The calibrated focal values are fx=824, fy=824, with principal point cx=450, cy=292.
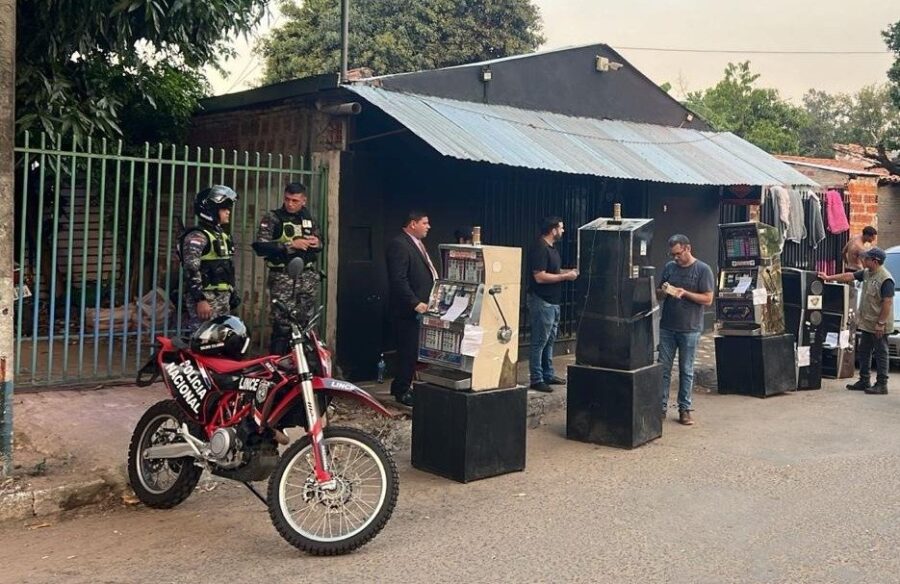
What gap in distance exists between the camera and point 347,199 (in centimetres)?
816

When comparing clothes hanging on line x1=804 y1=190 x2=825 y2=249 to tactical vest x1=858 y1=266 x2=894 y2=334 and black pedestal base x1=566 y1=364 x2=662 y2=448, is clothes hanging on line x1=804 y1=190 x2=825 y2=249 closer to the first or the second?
tactical vest x1=858 y1=266 x2=894 y2=334

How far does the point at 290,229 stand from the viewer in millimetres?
6816

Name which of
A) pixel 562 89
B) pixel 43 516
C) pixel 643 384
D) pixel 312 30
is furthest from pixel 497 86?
pixel 312 30

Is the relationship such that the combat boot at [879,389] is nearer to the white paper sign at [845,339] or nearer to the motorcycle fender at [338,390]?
the white paper sign at [845,339]

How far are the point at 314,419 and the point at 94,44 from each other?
4840 millimetres

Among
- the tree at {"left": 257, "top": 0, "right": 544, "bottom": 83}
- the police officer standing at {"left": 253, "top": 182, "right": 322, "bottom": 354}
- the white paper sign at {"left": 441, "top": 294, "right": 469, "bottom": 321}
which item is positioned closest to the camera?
the white paper sign at {"left": 441, "top": 294, "right": 469, "bottom": 321}

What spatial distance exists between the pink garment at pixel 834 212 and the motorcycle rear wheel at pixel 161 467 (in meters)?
12.8

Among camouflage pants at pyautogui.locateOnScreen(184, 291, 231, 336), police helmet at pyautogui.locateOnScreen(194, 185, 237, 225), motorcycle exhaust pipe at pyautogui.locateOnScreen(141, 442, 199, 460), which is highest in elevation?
police helmet at pyautogui.locateOnScreen(194, 185, 237, 225)

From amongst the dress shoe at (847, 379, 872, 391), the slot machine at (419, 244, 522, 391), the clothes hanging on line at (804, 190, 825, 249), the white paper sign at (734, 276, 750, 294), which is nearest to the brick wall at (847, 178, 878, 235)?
the clothes hanging on line at (804, 190, 825, 249)

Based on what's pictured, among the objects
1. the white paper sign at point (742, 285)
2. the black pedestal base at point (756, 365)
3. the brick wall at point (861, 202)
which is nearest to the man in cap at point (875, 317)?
the black pedestal base at point (756, 365)

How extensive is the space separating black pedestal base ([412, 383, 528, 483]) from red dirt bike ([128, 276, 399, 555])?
4.32 ft

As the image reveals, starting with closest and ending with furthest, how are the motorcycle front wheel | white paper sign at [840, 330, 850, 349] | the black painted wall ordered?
the motorcycle front wheel
the black painted wall
white paper sign at [840, 330, 850, 349]

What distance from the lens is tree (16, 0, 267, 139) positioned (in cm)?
686

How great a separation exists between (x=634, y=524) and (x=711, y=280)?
3.38m
